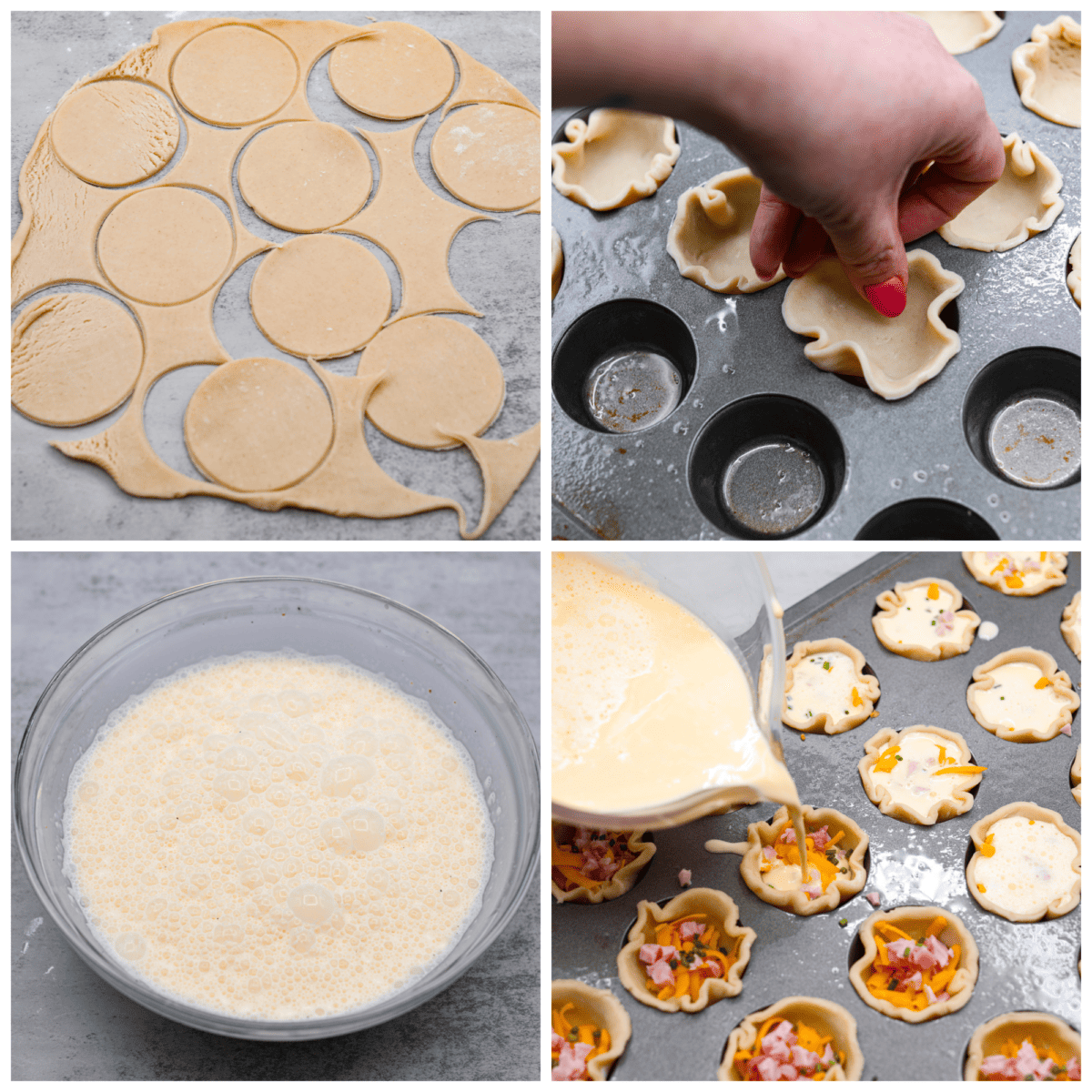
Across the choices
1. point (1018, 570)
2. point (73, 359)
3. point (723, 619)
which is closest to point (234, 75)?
point (73, 359)

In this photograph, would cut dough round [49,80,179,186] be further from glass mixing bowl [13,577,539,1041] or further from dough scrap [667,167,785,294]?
dough scrap [667,167,785,294]

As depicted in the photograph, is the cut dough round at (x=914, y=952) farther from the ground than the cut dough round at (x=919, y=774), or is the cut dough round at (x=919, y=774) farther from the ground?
the cut dough round at (x=919, y=774)

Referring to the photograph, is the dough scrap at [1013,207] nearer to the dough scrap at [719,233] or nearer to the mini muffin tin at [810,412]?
the mini muffin tin at [810,412]

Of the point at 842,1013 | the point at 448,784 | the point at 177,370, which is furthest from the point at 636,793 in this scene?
the point at 177,370

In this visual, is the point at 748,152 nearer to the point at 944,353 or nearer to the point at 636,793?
the point at 944,353

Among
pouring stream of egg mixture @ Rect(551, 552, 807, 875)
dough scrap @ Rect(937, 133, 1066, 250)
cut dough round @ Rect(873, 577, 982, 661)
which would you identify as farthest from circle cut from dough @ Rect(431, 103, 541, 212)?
cut dough round @ Rect(873, 577, 982, 661)

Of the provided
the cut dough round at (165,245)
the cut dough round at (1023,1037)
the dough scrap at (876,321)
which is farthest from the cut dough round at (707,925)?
the cut dough round at (165,245)

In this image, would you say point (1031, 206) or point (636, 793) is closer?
point (636, 793)
